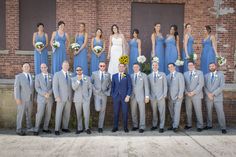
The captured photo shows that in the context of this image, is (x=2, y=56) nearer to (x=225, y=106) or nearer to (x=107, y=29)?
(x=107, y=29)

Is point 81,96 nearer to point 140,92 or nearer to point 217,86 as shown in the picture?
point 140,92

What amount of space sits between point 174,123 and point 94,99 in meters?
2.43

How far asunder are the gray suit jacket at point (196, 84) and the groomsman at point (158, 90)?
0.74 meters

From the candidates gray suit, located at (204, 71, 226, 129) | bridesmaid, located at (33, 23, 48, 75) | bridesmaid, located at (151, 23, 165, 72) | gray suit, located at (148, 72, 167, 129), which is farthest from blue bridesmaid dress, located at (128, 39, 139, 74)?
bridesmaid, located at (33, 23, 48, 75)

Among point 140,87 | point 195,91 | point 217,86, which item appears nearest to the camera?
point 140,87

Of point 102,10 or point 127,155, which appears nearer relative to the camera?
point 127,155

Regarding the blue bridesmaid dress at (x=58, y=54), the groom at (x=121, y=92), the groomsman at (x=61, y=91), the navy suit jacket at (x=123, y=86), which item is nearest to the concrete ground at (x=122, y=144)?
the groom at (x=121, y=92)

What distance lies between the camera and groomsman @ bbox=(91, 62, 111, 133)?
10.6m

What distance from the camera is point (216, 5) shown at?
15.1 metres

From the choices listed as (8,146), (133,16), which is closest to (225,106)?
(133,16)

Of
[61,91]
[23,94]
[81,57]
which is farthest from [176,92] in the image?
[23,94]

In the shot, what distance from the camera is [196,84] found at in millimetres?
10758

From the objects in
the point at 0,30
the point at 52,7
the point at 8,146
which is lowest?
the point at 8,146

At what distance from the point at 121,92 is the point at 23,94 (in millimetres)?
2748
